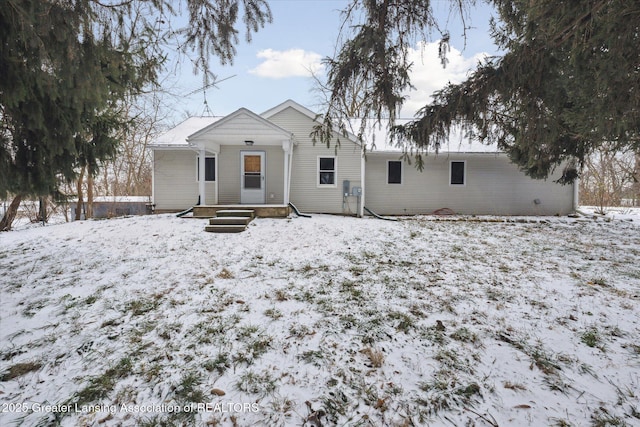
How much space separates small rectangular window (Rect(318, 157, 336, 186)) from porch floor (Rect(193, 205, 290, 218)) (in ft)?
8.00

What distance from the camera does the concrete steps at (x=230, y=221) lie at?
7996 mm

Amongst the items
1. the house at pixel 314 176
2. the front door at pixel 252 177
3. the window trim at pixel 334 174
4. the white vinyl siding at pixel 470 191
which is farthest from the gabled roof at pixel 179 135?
the white vinyl siding at pixel 470 191

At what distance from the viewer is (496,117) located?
5246mm

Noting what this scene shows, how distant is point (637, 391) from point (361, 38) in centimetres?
392

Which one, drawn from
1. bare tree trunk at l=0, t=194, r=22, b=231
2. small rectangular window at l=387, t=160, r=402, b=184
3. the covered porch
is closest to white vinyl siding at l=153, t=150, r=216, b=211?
the covered porch

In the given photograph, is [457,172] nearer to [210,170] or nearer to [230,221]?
[230,221]

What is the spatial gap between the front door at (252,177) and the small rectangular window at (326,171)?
2244mm

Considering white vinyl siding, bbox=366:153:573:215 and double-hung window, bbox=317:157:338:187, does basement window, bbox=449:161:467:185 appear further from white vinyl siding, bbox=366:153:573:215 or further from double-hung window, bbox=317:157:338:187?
double-hung window, bbox=317:157:338:187

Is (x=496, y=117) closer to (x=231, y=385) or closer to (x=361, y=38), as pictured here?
(x=361, y=38)

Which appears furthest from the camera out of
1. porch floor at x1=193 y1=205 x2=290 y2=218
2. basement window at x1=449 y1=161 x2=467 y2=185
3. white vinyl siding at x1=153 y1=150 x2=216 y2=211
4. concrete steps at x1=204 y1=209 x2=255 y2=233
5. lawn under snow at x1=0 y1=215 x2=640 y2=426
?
basement window at x1=449 y1=161 x2=467 y2=185

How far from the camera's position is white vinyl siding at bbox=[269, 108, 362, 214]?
1169cm

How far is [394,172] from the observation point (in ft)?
43.4

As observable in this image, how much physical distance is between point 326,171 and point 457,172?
20.1 ft

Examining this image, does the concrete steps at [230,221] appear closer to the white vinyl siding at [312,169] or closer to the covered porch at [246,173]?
the covered porch at [246,173]
